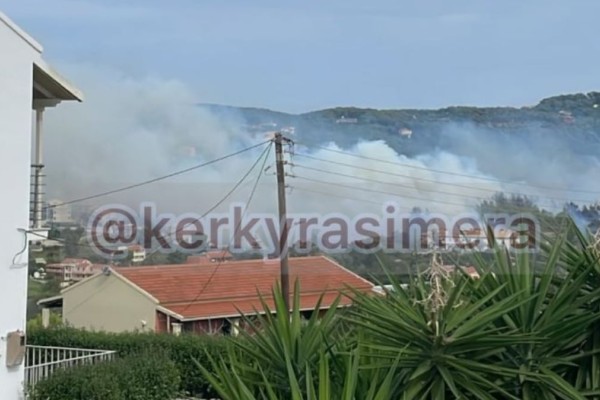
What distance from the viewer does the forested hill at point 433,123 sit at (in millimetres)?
9117

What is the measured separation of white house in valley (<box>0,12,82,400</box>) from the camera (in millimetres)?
7359

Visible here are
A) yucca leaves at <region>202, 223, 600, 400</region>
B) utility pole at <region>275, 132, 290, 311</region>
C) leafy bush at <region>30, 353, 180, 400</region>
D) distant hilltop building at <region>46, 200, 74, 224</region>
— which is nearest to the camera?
yucca leaves at <region>202, 223, 600, 400</region>

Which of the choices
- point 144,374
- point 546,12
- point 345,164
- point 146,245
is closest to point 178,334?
point 146,245

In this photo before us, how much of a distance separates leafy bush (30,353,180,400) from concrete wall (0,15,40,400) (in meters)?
0.77

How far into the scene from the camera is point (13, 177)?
750 cm

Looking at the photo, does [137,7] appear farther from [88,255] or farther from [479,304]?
[479,304]

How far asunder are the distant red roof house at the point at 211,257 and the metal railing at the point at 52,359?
2942 mm

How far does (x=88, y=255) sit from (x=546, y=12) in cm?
911

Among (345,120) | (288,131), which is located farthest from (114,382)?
(345,120)


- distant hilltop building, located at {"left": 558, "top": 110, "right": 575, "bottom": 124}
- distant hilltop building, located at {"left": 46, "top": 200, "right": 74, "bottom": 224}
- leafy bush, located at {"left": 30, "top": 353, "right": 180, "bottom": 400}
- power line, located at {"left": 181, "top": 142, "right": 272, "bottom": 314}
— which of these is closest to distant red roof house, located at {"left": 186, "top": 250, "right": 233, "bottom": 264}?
power line, located at {"left": 181, "top": 142, "right": 272, "bottom": 314}

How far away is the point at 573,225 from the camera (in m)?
3.46

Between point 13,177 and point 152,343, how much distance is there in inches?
158

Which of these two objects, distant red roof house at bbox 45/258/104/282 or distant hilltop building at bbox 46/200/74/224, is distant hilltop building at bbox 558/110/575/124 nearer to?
distant hilltop building at bbox 46/200/74/224

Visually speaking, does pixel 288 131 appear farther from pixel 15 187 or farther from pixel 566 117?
pixel 15 187
